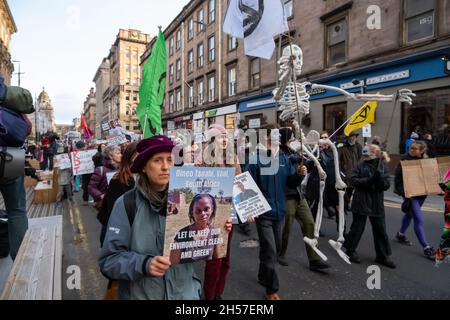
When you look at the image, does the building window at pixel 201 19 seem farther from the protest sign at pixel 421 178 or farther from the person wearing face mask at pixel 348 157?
the protest sign at pixel 421 178

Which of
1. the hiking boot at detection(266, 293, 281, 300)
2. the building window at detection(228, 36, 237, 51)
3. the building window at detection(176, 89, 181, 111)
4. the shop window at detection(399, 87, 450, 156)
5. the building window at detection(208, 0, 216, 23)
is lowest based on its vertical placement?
the hiking boot at detection(266, 293, 281, 300)

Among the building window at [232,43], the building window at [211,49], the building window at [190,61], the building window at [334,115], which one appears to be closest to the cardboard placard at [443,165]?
the building window at [334,115]

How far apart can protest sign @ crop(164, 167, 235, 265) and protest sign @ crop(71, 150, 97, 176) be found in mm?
7393

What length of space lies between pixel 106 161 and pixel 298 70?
11.8ft

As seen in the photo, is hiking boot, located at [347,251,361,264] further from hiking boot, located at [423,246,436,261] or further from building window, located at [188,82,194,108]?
building window, located at [188,82,194,108]

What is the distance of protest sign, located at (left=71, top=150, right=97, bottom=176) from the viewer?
8164 millimetres

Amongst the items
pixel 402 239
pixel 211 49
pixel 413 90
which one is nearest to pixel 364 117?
pixel 402 239

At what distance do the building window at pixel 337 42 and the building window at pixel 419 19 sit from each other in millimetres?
2907

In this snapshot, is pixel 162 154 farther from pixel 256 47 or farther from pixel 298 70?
pixel 298 70

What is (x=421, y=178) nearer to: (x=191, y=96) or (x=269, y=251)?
(x=269, y=251)

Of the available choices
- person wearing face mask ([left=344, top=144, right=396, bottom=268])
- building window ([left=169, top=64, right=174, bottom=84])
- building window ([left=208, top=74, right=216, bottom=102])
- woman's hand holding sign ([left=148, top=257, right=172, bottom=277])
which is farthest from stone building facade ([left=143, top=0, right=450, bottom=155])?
building window ([left=169, top=64, right=174, bottom=84])

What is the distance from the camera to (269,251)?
345 centimetres

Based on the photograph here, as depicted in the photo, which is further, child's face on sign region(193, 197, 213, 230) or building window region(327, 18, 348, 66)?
building window region(327, 18, 348, 66)
